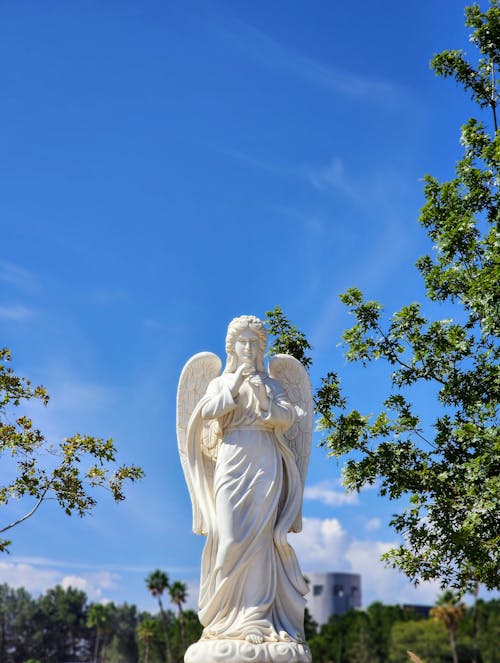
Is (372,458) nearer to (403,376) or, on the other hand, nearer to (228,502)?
(403,376)

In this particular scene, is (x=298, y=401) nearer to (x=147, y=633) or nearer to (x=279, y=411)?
(x=279, y=411)

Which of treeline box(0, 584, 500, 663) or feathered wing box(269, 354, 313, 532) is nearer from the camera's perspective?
feathered wing box(269, 354, 313, 532)

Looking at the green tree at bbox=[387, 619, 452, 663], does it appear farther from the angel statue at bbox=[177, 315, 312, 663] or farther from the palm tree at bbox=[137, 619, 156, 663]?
the angel statue at bbox=[177, 315, 312, 663]

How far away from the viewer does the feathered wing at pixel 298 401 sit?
26.6 ft

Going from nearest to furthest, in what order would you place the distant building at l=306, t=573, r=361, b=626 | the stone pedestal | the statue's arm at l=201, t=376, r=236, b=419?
the stone pedestal, the statue's arm at l=201, t=376, r=236, b=419, the distant building at l=306, t=573, r=361, b=626

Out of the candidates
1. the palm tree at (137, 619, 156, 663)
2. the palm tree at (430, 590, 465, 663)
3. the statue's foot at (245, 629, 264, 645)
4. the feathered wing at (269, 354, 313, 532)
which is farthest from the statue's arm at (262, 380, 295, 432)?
the palm tree at (137, 619, 156, 663)

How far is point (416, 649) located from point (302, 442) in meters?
36.0

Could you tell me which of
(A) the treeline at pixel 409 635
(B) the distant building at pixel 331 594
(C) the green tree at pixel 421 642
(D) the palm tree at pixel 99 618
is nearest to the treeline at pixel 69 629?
(D) the palm tree at pixel 99 618

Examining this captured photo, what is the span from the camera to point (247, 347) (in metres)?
7.91

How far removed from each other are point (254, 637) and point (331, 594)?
65905 mm

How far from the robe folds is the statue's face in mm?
237

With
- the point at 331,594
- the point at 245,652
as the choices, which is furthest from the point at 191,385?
the point at 331,594

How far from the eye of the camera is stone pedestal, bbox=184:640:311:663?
6.71 meters

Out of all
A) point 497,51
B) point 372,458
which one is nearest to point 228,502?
point 372,458
